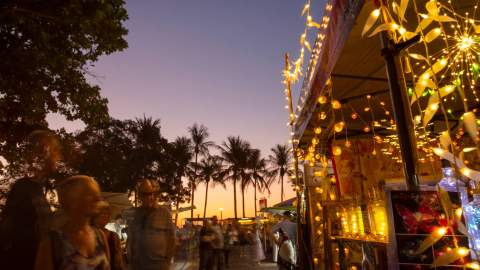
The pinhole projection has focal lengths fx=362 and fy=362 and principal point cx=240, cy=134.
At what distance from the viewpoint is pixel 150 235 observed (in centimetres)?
434

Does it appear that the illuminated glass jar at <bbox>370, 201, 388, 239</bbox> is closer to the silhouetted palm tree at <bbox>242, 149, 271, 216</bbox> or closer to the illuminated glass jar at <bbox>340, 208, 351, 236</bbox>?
the illuminated glass jar at <bbox>340, 208, 351, 236</bbox>

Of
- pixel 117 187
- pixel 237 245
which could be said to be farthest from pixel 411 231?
pixel 117 187

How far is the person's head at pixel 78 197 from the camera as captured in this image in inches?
95.0

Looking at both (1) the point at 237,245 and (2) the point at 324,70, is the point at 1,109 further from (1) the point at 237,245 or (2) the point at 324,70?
(1) the point at 237,245

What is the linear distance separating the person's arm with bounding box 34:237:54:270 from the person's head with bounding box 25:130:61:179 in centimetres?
98

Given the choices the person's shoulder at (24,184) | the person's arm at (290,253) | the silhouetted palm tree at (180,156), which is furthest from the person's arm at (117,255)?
the silhouetted palm tree at (180,156)

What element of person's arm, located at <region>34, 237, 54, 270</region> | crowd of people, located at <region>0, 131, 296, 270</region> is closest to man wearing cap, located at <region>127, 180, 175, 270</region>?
crowd of people, located at <region>0, 131, 296, 270</region>

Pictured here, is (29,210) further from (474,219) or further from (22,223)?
(474,219)

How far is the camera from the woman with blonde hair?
2.24 meters

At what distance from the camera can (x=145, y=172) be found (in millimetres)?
40469

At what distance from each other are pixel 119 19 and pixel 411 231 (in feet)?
30.4

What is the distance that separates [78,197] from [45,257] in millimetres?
405

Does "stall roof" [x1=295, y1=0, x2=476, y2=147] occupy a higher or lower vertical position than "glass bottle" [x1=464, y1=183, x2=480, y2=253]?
higher

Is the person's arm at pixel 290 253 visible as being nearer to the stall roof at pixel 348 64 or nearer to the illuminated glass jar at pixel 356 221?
the illuminated glass jar at pixel 356 221
